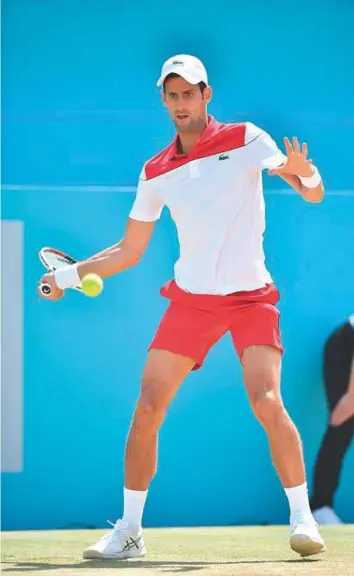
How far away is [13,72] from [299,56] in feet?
6.41

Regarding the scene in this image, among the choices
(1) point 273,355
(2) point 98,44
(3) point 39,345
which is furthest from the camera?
(2) point 98,44

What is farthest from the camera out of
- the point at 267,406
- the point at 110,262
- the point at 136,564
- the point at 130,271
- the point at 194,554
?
the point at 130,271

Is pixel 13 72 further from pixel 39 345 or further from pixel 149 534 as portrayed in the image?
pixel 149 534

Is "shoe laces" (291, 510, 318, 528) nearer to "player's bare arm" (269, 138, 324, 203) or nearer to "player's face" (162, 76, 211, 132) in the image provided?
"player's bare arm" (269, 138, 324, 203)

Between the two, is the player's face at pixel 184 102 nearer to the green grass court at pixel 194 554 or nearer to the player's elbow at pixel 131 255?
the player's elbow at pixel 131 255

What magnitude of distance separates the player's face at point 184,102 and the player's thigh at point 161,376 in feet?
3.07

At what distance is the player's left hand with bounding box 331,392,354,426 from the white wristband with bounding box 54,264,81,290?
3.54 metres

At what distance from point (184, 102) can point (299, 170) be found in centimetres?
55

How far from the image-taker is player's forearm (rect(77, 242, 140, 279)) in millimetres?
5586

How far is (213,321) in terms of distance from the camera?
5426 millimetres

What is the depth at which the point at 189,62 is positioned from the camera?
545 centimetres

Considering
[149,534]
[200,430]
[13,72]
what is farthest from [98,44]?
[149,534]

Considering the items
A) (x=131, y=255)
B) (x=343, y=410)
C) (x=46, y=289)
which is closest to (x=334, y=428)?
(x=343, y=410)

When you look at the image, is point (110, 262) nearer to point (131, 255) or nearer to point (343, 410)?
point (131, 255)
